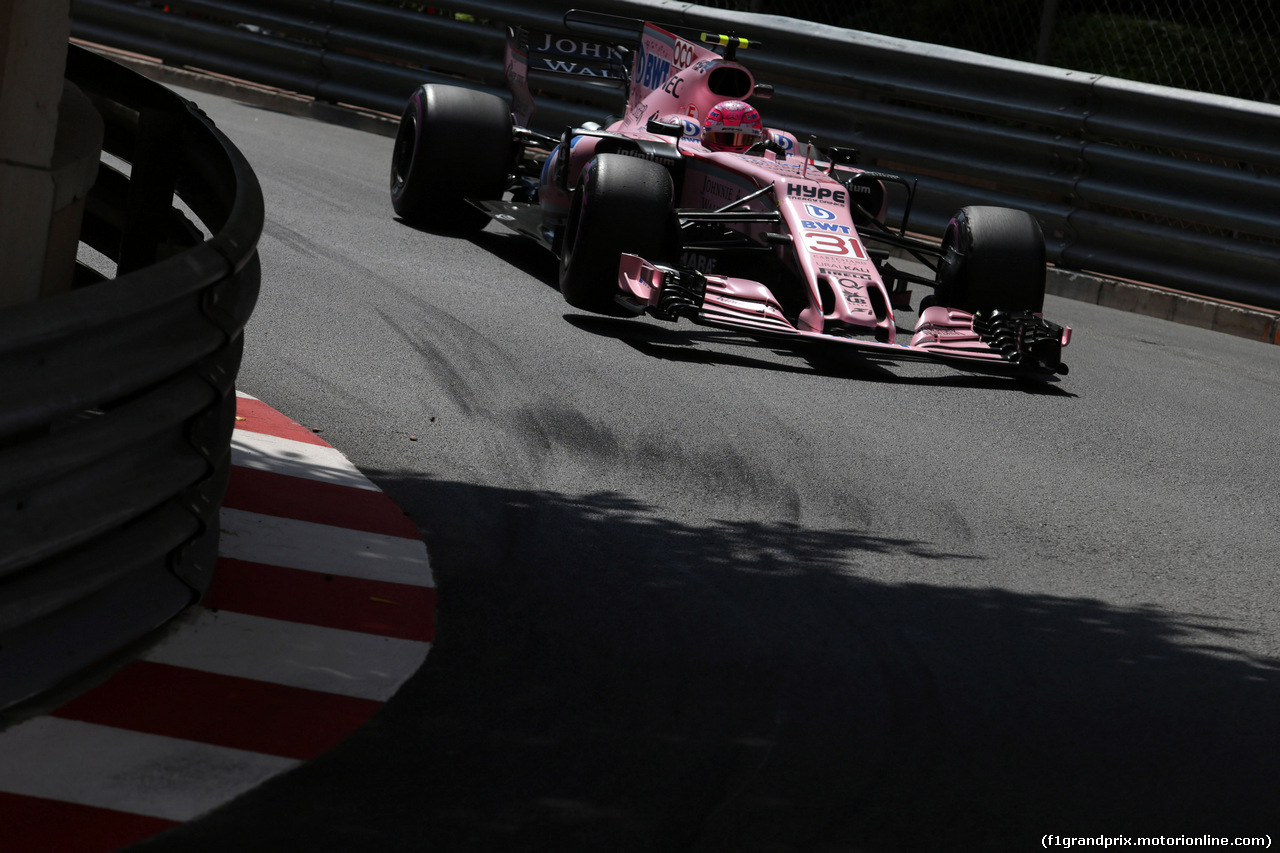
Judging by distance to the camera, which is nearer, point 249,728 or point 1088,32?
point 249,728

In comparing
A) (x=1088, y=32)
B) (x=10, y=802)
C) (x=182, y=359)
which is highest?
(x=1088, y=32)

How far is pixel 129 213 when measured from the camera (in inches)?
151

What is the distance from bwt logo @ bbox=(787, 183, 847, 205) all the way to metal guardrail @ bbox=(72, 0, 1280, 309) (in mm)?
2856

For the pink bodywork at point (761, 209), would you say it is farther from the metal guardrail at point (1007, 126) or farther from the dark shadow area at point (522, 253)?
the metal guardrail at point (1007, 126)

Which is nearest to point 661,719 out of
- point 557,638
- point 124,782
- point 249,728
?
point 557,638

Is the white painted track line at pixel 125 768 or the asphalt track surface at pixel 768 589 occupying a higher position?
the asphalt track surface at pixel 768 589

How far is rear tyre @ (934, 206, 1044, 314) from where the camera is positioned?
26.1 feet

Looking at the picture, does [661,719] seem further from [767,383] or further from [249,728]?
[767,383]

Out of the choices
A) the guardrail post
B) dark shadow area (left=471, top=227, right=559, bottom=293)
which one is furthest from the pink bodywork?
the guardrail post

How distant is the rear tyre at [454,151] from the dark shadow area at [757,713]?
4961 millimetres

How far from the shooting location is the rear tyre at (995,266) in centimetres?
795

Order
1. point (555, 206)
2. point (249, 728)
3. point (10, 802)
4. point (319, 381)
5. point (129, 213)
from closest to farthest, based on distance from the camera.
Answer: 1. point (10, 802)
2. point (249, 728)
3. point (129, 213)
4. point (319, 381)
5. point (555, 206)

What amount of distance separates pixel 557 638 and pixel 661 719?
487 mm

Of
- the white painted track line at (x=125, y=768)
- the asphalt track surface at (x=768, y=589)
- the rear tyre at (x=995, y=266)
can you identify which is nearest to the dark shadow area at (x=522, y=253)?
the asphalt track surface at (x=768, y=589)
